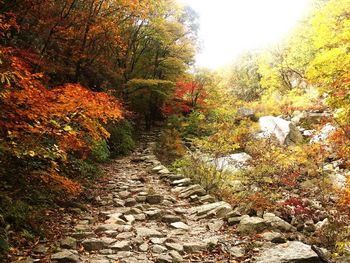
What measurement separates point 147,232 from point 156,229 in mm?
397

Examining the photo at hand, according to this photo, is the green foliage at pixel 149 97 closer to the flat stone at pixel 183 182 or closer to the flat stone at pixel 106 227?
the flat stone at pixel 183 182

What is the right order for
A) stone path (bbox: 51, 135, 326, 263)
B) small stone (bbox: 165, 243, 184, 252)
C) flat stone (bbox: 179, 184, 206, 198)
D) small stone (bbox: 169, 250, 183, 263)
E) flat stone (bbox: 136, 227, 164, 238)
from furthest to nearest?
flat stone (bbox: 179, 184, 206, 198) → flat stone (bbox: 136, 227, 164, 238) → small stone (bbox: 165, 243, 184, 252) → stone path (bbox: 51, 135, 326, 263) → small stone (bbox: 169, 250, 183, 263)

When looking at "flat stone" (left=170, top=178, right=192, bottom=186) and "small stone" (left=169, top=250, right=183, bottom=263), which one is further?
"flat stone" (left=170, top=178, right=192, bottom=186)

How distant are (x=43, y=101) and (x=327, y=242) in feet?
18.7

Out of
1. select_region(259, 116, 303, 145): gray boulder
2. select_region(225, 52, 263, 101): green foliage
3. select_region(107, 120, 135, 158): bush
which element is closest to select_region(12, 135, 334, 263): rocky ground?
select_region(107, 120, 135, 158): bush

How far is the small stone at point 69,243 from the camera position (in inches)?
179

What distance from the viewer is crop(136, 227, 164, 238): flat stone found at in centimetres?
545

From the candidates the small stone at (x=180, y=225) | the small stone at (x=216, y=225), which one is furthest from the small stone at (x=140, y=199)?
the small stone at (x=216, y=225)

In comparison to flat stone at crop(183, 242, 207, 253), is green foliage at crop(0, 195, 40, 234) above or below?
above

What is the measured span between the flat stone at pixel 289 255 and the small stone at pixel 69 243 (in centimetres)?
264

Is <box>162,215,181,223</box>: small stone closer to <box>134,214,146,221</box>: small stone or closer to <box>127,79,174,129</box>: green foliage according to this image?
<box>134,214,146,221</box>: small stone

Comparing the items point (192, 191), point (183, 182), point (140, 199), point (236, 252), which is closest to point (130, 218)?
point (140, 199)

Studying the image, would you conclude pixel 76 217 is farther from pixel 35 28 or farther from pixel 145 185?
pixel 35 28

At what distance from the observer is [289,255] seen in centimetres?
430
